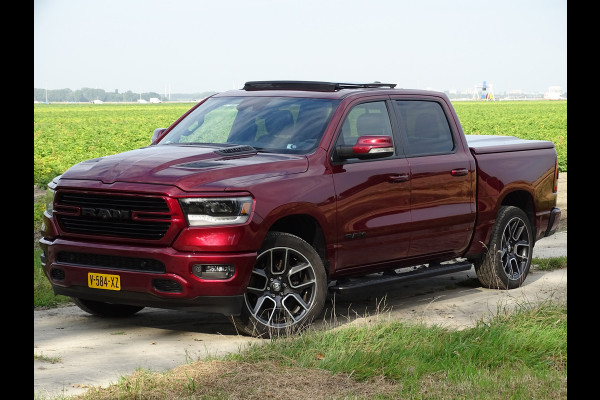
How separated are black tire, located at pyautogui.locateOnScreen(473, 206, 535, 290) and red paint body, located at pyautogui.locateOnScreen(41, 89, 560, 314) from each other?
0.22 meters

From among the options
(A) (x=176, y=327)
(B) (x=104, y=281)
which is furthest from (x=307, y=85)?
(B) (x=104, y=281)

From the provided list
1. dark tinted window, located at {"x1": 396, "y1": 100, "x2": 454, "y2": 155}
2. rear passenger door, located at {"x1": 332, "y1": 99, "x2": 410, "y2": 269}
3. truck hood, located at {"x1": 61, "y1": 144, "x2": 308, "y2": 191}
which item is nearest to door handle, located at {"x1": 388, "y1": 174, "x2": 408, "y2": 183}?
rear passenger door, located at {"x1": 332, "y1": 99, "x2": 410, "y2": 269}

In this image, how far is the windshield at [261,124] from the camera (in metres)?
8.94

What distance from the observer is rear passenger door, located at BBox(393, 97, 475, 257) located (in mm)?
9516

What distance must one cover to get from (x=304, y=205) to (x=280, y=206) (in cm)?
27

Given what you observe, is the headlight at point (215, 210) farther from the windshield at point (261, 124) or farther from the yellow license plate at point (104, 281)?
the windshield at point (261, 124)

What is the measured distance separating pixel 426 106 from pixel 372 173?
141 cm

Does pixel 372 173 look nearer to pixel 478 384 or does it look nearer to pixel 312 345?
pixel 312 345

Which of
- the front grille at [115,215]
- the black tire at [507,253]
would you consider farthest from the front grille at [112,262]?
the black tire at [507,253]

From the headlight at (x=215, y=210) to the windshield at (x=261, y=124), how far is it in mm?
1053

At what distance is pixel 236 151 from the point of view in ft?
28.7

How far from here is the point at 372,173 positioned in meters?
9.01

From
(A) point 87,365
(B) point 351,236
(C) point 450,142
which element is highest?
(C) point 450,142
